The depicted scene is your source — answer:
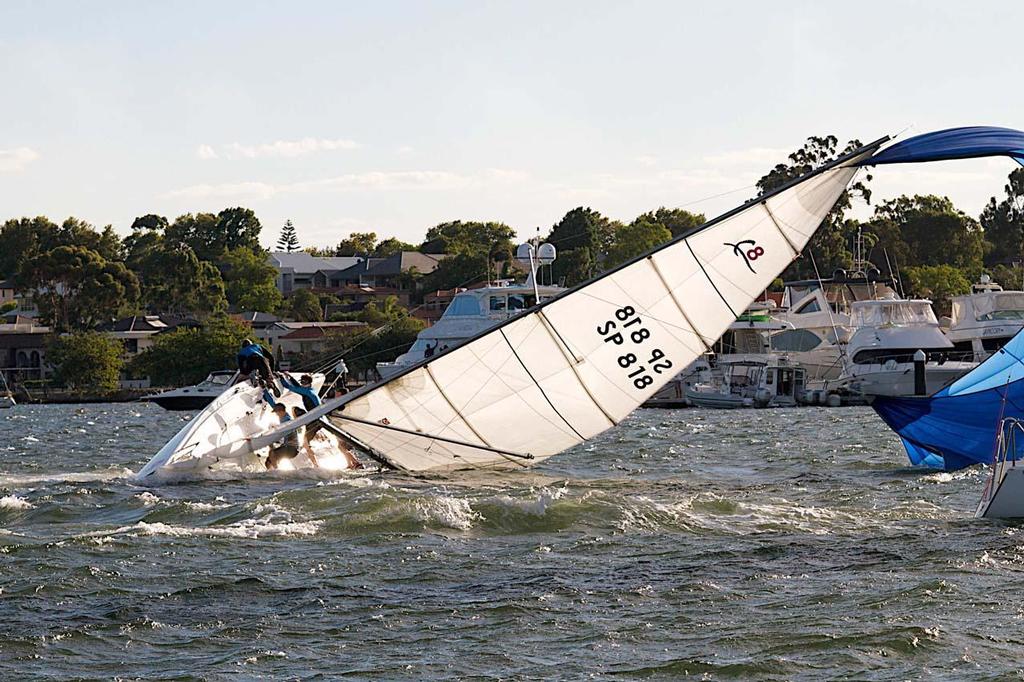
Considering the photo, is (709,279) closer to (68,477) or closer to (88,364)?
(68,477)

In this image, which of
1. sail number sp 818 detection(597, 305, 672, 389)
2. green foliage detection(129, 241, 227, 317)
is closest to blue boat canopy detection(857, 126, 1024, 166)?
sail number sp 818 detection(597, 305, 672, 389)

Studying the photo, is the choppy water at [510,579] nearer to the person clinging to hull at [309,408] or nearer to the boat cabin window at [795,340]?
the person clinging to hull at [309,408]

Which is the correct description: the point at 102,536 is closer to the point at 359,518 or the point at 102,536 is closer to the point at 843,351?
the point at 359,518

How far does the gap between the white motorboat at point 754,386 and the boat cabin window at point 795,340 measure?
2562mm

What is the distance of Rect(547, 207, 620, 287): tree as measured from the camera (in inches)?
4538

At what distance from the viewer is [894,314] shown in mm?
58750

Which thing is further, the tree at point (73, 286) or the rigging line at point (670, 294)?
the tree at point (73, 286)

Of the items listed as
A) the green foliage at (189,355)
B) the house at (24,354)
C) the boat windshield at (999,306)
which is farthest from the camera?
the house at (24,354)

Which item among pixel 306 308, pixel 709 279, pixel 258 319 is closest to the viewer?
pixel 709 279

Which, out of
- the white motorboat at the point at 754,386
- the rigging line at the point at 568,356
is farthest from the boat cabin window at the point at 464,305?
the rigging line at the point at 568,356

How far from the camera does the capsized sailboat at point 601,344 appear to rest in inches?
774

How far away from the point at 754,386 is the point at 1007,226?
84009 mm

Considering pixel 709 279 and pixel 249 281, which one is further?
pixel 249 281

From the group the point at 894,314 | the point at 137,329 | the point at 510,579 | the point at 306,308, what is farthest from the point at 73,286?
the point at 510,579
